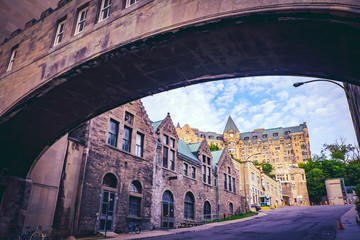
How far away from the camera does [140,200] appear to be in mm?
23297

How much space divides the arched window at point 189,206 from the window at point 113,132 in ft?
40.1

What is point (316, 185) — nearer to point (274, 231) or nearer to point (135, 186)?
point (274, 231)

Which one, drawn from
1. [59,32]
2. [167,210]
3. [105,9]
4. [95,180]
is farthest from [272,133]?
[105,9]

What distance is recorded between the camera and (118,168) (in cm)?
2131

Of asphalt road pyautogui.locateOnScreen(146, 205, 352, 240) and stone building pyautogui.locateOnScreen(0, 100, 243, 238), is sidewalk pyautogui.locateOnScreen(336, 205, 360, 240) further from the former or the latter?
stone building pyautogui.locateOnScreen(0, 100, 243, 238)

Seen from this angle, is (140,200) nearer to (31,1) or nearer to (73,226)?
(73,226)

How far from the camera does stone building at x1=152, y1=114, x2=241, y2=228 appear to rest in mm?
Answer: 26219

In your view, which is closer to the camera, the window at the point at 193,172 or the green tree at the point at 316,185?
the window at the point at 193,172

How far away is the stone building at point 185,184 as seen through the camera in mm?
26219

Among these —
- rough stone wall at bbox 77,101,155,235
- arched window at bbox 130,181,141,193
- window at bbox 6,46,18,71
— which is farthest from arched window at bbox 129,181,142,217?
window at bbox 6,46,18,71

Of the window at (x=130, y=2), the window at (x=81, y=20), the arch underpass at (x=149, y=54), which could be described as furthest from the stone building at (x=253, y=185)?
the window at (x=130, y=2)

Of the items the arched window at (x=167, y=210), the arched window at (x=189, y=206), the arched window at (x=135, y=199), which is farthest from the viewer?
the arched window at (x=189, y=206)

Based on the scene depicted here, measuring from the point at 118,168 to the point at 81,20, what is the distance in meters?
12.2

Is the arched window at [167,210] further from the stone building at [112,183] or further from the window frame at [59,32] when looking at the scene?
the window frame at [59,32]
